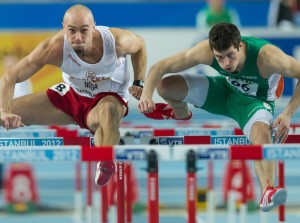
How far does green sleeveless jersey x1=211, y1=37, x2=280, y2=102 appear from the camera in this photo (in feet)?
22.7

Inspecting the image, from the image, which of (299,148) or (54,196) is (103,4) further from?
(299,148)

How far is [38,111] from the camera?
7469mm

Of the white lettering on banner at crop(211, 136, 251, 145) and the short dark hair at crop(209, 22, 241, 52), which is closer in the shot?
the short dark hair at crop(209, 22, 241, 52)

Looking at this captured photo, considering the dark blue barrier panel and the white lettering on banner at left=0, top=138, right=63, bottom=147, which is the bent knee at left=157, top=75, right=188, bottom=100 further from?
the dark blue barrier panel

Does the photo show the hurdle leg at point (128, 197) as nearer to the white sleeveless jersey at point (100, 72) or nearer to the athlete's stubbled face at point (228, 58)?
the white sleeveless jersey at point (100, 72)

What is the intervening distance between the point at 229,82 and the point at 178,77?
388 millimetres

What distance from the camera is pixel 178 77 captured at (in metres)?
7.39

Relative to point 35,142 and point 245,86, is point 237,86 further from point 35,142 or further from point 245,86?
point 35,142

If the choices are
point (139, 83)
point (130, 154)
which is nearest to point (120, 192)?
point (139, 83)

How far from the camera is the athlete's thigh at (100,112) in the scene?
7047 mm

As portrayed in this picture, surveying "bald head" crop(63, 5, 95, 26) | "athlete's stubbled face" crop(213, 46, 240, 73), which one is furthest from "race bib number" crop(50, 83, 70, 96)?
"athlete's stubbled face" crop(213, 46, 240, 73)

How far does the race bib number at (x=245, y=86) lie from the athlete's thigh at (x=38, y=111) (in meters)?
1.29

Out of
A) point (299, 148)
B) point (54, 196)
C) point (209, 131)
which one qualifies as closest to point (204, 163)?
point (54, 196)

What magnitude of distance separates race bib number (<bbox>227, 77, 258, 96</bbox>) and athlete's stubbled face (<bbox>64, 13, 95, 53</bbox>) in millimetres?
1129
